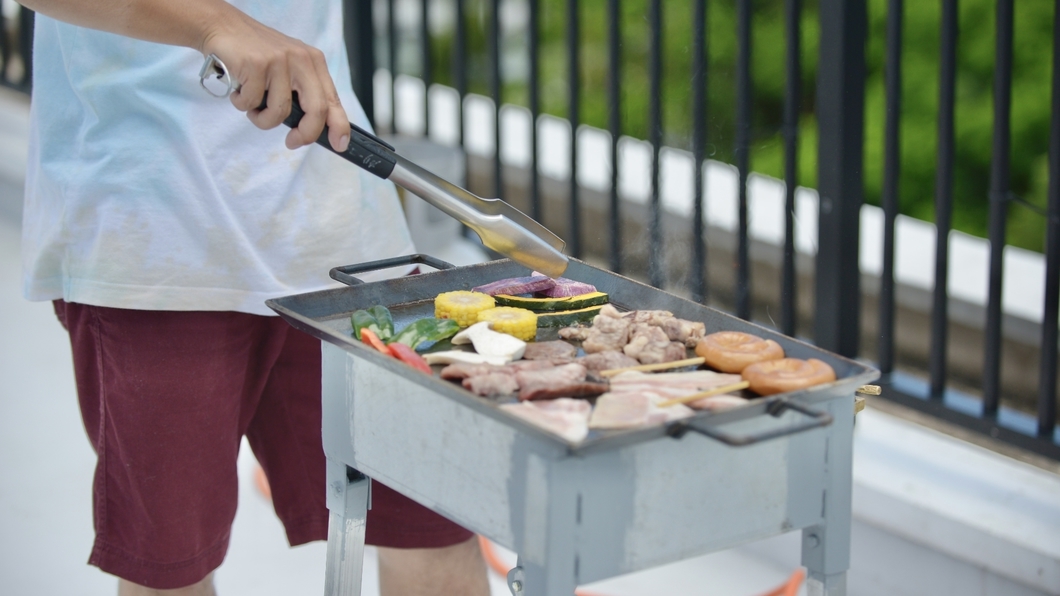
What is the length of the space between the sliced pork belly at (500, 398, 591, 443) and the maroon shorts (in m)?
0.63

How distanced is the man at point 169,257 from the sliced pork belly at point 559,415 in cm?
63

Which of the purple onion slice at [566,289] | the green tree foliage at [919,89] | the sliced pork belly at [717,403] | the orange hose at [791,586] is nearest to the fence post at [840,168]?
the orange hose at [791,586]

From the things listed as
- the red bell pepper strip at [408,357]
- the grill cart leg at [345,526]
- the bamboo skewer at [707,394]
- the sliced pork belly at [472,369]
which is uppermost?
the red bell pepper strip at [408,357]

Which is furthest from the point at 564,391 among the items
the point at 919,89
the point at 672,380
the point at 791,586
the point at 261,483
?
the point at 919,89

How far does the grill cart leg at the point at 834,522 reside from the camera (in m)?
1.33

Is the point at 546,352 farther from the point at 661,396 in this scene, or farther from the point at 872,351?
the point at 872,351

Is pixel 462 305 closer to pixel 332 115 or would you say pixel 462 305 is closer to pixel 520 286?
pixel 520 286

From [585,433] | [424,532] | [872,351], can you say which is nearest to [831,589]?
[585,433]

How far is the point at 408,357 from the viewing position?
1.38m

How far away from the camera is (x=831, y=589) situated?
1422 millimetres

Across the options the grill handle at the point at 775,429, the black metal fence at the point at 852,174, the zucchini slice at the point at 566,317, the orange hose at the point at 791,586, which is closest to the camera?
the grill handle at the point at 775,429

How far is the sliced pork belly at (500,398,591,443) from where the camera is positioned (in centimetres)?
119

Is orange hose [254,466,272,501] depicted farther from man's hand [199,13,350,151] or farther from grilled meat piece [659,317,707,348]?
grilled meat piece [659,317,707,348]

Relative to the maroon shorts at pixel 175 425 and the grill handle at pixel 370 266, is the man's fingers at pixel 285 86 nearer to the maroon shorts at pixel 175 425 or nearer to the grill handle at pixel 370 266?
the grill handle at pixel 370 266
